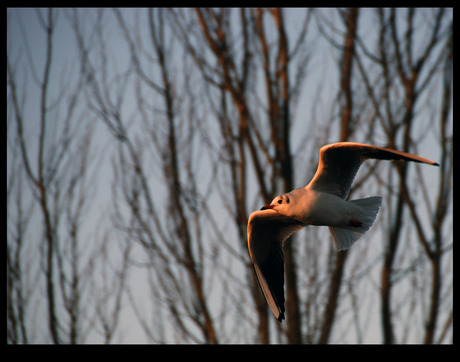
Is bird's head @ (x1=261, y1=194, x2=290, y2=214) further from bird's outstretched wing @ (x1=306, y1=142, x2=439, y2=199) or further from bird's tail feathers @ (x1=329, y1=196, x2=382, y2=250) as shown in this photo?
bird's tail feathers @ (x1=329, y1=196, x2=382, y2=250)

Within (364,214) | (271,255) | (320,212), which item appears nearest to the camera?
(320,212)

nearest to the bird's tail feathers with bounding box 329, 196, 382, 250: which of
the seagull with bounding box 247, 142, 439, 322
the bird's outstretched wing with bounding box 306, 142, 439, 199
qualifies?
the seagull with bounding box 247, 142, 439, 322

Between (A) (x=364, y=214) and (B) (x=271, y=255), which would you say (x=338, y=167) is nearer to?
(A) (x=364, y=214)

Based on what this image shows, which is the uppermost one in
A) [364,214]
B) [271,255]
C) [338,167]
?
[338,167]

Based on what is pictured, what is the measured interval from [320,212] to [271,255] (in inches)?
29.0

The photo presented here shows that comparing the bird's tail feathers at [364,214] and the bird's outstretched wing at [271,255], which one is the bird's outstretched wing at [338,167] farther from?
the bird's outstretched wing at [271,255]

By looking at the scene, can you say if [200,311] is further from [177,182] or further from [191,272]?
[177,182]

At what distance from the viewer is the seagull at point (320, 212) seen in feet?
12.1

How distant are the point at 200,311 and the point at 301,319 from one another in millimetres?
860

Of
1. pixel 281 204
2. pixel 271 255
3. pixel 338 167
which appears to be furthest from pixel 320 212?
pixel 271 255

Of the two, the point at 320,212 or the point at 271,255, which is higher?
the point at 320,212

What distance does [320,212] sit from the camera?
3674 mm

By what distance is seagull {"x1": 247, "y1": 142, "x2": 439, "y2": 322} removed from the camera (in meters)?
3.68

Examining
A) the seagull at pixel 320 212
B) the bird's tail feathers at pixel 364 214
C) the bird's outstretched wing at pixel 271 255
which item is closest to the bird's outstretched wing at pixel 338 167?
the seagull at pixel 320 212
